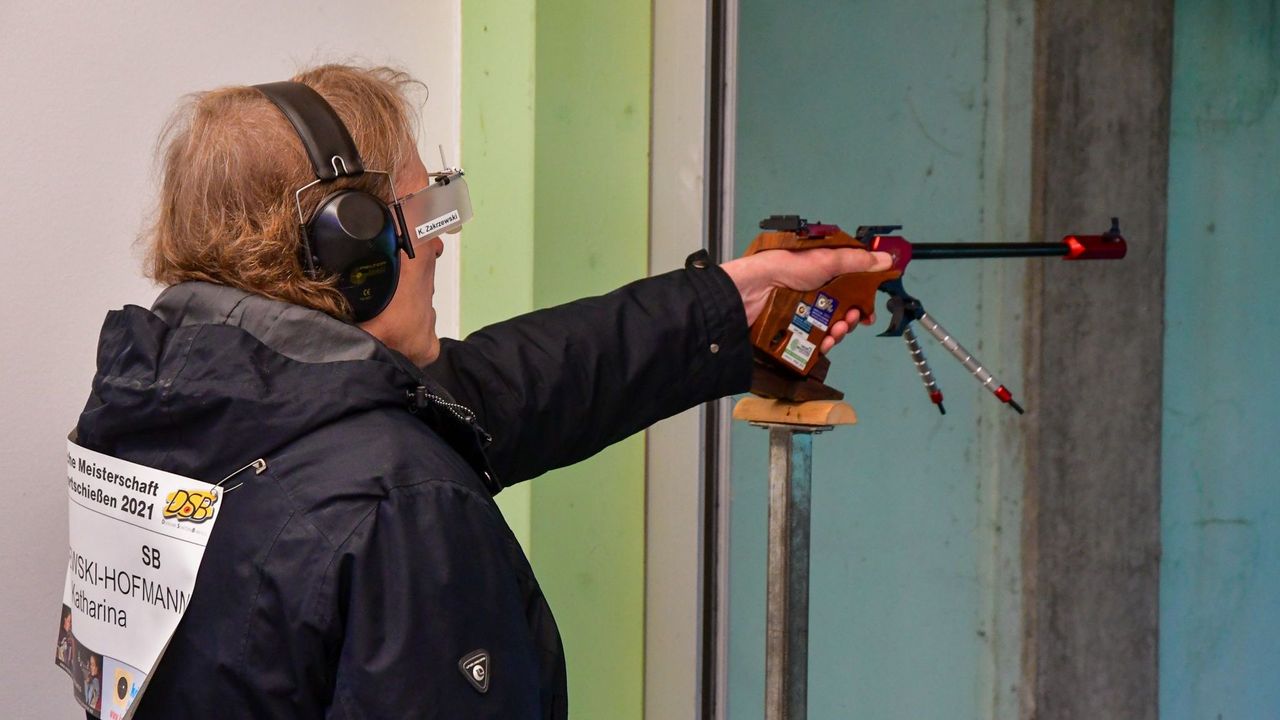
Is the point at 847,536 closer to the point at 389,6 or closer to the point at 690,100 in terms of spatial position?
the point at 690,100

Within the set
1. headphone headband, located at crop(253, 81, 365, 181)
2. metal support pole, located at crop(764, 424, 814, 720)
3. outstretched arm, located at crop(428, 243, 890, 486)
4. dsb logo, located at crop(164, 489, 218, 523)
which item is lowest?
metal support pole, located at crop(764, 424, 814, 720)

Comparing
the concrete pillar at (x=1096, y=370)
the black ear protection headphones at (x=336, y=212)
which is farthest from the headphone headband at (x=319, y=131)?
the concrete pillar at (x=1096, y=370)

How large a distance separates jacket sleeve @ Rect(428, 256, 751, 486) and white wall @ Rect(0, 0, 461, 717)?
1.84ft

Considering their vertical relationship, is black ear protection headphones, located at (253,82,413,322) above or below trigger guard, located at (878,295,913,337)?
above

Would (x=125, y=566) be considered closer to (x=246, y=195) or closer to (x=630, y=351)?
(x=246, y=195)

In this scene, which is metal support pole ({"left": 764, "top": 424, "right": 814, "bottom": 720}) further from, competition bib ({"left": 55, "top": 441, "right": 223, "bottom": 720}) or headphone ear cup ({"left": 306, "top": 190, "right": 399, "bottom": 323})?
competition bib ({"left": 55, "top": 441, "right": 223, "bottom": 720})

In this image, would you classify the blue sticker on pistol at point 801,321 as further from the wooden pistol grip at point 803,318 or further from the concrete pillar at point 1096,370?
the concrete pillar at point 1096,370

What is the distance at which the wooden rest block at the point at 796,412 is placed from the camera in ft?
4.60

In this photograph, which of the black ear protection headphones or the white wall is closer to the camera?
the black ear protection headphones

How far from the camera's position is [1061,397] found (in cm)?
246

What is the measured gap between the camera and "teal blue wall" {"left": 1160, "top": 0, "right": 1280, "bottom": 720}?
2357 millimetres

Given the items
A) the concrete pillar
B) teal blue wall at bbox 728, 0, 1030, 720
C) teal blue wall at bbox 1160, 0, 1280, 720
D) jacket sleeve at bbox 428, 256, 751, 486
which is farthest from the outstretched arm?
teal blue wall at bbox 1160, 0, 1280, 720

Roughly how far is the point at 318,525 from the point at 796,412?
0.69 meters

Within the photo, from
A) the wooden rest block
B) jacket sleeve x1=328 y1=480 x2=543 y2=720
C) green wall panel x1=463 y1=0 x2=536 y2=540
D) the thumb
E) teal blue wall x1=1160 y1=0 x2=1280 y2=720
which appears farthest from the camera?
teal blue wall x1=1160 y1=0 x2=1280 y2=720
